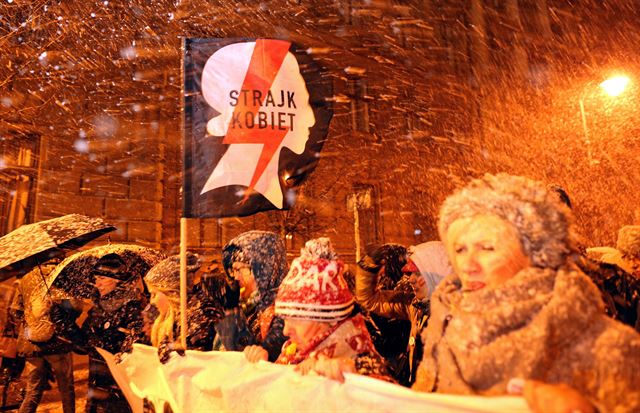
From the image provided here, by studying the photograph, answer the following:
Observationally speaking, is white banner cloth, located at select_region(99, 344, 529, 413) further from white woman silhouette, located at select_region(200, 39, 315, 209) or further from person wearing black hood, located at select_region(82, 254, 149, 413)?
white woman silhouette, located at select_region(200, 39, 315, 209)

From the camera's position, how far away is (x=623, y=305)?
2650 millimetres

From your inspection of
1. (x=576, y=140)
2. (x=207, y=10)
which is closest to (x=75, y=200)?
(x=207, y=10)

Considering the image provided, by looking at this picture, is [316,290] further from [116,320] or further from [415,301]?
[116,320]

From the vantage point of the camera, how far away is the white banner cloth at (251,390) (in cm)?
159

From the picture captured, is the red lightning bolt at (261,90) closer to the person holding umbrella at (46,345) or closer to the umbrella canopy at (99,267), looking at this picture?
the umbrella canopy at (99,267)

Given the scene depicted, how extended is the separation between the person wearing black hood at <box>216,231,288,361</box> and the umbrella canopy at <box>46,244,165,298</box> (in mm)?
1590

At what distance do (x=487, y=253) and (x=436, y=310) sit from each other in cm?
29

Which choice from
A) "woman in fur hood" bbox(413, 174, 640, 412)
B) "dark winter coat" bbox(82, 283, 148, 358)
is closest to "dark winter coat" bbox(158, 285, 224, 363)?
"dark winter coat" bbox(82, 283, 148, 358)

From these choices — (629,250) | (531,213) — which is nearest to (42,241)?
(531,213)

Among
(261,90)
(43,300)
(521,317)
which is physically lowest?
(521,317)

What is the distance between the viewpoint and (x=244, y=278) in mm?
3723

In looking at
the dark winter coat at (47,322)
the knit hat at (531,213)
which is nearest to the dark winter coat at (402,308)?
the knit hat at (531,213)

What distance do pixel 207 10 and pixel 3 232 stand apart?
8933 millimetres

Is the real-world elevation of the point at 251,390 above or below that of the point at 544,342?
below
